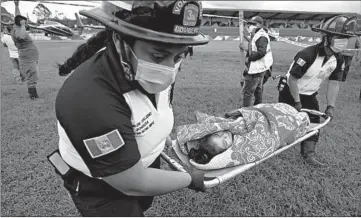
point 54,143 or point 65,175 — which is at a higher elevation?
point 65,175

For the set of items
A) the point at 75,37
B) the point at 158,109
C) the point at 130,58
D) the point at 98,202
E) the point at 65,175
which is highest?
the point at 130,58

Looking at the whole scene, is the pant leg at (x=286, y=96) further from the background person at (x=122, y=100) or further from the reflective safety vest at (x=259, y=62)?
the background person at (x=122, y=100)

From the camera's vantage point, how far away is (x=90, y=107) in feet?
3.32

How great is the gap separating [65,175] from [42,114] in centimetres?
457

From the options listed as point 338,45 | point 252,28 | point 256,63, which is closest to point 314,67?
point 338,45

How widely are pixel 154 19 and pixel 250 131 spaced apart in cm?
205

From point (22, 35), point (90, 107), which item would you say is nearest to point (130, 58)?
point (90, 107)

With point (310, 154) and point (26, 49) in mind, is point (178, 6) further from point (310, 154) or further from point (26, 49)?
point (26, 49)

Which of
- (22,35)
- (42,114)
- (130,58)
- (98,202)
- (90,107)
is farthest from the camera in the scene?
(22,35)

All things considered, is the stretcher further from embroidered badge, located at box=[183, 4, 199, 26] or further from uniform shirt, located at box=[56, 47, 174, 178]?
embroidered badge, located at box=[183, 4, 199, 26]

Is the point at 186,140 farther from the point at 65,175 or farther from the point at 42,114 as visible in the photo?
the point at 42,114

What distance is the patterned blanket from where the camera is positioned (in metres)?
2.37

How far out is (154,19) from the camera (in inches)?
42.1

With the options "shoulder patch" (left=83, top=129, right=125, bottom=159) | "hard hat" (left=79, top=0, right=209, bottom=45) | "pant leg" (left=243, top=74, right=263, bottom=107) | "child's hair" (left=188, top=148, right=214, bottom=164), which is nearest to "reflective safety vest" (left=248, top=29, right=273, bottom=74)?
"pant leg" (left=243, top=74, right=263, bottom=107)
